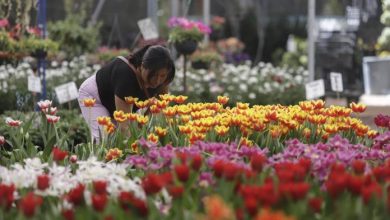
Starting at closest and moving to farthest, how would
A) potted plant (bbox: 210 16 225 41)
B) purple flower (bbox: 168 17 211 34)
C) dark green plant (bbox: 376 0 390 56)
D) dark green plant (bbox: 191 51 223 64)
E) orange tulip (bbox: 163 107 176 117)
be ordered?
orange tulip (bbox: 163 107 176 117), purple flower (bbox: 168 17 211 34), dark green plant (bbox: 191 51 223 64), dark green plant (bbox: 376 0 390 56), potted plant (bbox: 210 16 225 41)

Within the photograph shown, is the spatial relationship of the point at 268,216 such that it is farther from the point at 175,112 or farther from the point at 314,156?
the point at 175,112

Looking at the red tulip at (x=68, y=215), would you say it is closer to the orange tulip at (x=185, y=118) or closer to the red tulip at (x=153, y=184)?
the red tulip at (x=153, y=184)

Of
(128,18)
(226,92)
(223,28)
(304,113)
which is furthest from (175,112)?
(223,28)

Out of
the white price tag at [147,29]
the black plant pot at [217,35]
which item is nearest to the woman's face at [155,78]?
the white price tag at [147,29]

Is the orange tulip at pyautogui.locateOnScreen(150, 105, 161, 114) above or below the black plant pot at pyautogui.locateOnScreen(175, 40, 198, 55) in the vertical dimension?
above

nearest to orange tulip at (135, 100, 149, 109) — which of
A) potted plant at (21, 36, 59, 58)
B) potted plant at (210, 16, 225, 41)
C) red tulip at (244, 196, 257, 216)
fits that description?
red tulip at (244, 196, 257, 216)

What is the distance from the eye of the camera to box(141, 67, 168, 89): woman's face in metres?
4.84

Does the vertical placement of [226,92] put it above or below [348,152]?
below

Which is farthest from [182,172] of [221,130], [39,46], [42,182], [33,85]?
[39,46]

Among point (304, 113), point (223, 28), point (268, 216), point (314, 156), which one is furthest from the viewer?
point (223, 28)

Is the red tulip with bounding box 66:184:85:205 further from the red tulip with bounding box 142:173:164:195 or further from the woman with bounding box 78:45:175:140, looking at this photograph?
the woman with bounding box 78:45:175:140

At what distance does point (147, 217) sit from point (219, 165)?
0.38m

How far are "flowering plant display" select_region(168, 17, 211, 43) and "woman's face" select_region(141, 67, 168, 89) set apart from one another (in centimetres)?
563

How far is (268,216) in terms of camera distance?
1.95m
